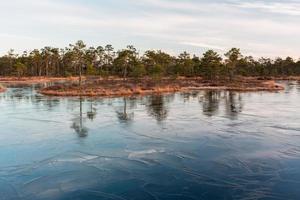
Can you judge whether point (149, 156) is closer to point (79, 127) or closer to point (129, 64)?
point (79, 127)

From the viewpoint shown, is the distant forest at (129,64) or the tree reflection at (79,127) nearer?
the tree reflection at (79,127)

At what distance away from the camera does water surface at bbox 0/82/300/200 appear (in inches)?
522

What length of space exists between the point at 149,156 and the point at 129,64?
80484 millimetres

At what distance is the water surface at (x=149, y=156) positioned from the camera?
43.5ft

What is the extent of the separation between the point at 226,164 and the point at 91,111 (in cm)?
1918

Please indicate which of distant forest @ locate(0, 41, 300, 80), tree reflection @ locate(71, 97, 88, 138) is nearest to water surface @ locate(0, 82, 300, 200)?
tree reflection @ locate(71, 97, 88, 138)

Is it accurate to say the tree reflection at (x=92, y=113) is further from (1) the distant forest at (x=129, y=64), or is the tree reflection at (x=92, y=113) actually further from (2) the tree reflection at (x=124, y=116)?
(1) the distant forest at (x=129, y=64)

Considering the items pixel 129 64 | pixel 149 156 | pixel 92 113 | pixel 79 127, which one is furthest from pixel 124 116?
pixel 129 64

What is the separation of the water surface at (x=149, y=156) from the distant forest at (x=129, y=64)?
197 feet

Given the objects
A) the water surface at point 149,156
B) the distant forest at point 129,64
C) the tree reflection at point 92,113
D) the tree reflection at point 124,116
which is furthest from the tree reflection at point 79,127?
the distant forest at point 129,64

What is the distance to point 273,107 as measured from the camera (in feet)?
123

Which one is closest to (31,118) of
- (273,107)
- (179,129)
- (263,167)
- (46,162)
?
(179,129)

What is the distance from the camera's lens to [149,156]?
58.6ft

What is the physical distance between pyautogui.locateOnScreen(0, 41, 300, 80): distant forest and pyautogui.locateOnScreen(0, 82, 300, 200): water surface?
197 feet
